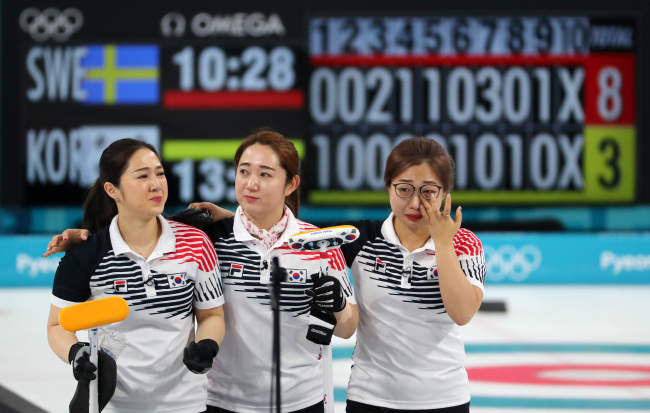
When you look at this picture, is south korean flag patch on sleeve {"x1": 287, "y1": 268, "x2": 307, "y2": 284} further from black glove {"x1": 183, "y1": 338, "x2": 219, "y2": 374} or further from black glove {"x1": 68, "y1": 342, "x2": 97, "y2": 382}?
black glove {"x1": 68, "y1": 342, "x2": 97, "y2": 382}

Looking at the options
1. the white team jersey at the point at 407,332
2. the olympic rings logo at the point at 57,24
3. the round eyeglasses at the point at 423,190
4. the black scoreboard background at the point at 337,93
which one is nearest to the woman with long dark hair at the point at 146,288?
the white team jersey at the point at 407,332

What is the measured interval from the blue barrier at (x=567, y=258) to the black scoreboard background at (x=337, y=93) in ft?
1.82

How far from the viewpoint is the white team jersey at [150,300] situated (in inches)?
98.7

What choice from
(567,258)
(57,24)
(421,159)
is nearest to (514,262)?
(567,258)

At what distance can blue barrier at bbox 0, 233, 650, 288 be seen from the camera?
9.91 metres

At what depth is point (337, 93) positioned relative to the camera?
10.2 meters

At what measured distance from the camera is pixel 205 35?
10359 millimetres

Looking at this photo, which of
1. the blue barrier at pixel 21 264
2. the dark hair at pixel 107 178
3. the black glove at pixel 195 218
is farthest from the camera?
the blue barrier at pixel 21 264

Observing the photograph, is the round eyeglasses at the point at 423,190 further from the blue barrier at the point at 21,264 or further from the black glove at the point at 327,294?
the blue barrier at the point at 21,264

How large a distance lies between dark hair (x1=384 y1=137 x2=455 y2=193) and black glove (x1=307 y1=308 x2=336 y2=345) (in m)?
0.49

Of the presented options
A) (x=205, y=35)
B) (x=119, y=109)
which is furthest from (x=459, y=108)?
(x=119, y=109)

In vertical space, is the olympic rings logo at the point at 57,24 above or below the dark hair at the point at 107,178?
above

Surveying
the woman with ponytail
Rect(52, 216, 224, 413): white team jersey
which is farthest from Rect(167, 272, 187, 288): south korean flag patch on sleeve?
the woman with ponytail

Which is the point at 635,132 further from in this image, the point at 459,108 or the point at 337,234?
the point at 337,234
